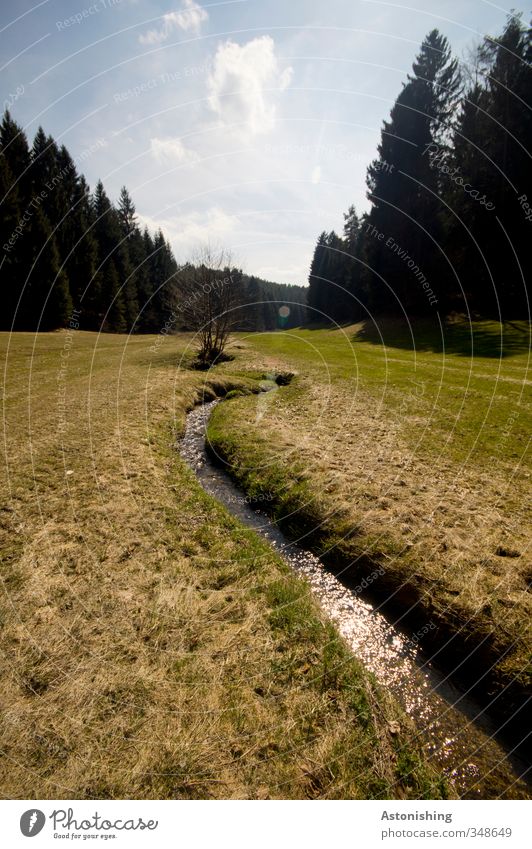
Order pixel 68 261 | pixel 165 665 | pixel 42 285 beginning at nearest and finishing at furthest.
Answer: pixel 165 665
pixel 42 285
pixel 68 261

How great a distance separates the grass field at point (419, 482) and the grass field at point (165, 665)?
5.88 feet

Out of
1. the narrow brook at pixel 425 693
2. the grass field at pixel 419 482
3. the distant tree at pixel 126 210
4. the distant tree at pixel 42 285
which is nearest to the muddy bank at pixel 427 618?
the grass field at pixel 419 482

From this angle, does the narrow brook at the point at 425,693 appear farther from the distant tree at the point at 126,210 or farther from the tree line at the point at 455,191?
the distant tree at the point at 126,210

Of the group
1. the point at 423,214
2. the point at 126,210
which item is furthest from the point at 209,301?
the point at 126,210

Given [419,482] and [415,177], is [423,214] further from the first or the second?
[419,482]

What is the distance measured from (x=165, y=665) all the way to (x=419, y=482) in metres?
7.58

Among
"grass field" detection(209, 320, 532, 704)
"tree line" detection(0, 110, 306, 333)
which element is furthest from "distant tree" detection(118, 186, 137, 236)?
"grass field" detection(209, 320, 532, 704)

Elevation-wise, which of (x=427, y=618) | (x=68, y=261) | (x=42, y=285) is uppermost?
(x=68, y=261)

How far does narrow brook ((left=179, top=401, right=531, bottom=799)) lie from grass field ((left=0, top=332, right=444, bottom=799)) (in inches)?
12.9

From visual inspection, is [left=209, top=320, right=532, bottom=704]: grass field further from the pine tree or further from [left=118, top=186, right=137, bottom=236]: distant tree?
[left=118, top=186, right=137, bottom=236]: distant tree

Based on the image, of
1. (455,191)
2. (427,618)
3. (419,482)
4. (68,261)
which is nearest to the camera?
(427,618)

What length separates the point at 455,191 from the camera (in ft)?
128
